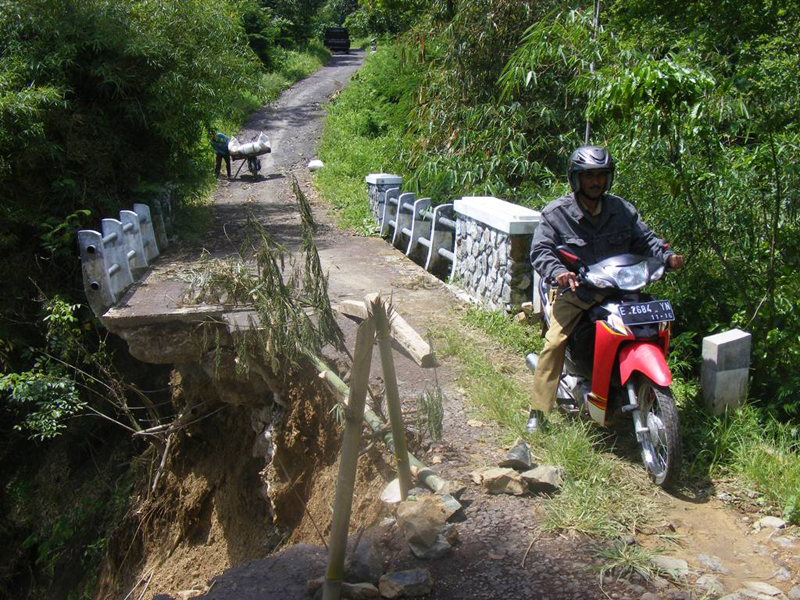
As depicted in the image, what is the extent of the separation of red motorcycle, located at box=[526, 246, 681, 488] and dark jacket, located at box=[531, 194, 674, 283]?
0.14 meters

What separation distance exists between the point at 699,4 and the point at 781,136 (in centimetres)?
165

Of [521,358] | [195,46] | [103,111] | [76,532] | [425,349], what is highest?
[195,46]

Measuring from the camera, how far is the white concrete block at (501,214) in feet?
22.4

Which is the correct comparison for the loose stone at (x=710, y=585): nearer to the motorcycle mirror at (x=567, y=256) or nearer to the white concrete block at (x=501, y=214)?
the motorcycle mirror at (x=567, y=256)

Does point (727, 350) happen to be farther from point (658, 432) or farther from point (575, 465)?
point (575, 465)

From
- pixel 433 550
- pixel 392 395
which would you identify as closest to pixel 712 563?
pixel 433 550

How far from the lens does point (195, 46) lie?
11031 mm

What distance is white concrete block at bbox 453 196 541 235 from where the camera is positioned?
6.84 m

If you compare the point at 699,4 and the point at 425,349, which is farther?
the point at 699,4

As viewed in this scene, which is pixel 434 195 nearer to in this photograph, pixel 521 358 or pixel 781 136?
pixel 521 358

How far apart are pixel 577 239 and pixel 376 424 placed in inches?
68.4

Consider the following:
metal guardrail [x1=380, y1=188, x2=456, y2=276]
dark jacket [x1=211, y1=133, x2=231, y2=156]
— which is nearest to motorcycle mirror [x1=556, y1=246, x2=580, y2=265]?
metal guardrail [x1=380, y1=188, x2=456, y2=276]

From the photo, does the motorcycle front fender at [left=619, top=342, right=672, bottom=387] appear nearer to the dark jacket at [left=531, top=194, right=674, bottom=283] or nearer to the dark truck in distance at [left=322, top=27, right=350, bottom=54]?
the dark jacket at [left=531, top=194, right=674, bottom=283]

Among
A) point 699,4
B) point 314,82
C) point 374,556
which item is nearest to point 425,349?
point 374,556
